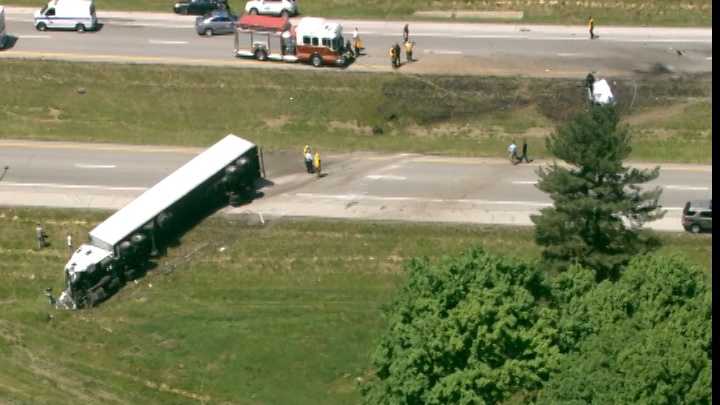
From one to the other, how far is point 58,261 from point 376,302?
15124 mm

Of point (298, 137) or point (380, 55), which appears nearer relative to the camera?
point (298, 137)

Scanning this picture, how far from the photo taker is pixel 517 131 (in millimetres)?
81500

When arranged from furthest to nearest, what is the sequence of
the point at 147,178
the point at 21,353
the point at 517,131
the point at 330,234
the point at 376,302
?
the point at 517,131 < the point at 147,178 < the point at 330,234 < the point at 376,302 < the point at 21,353

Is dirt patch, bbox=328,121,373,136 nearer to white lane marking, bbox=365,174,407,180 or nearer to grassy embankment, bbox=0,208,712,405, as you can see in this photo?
white lane marking, bbox=365,174,407,180

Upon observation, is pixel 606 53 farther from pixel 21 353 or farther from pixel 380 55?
pixel 21 353

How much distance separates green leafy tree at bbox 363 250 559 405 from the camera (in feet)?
157

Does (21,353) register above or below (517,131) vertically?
below

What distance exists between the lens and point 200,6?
311ft

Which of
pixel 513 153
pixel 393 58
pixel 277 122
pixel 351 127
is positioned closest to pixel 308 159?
pixel 351 127

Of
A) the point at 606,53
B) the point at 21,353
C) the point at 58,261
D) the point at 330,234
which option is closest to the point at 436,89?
the point at 606,53

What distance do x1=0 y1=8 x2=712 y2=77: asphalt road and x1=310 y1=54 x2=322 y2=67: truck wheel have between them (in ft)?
1.74

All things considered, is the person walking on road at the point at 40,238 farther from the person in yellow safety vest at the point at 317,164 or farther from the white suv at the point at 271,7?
the white suv at the point at 271,7

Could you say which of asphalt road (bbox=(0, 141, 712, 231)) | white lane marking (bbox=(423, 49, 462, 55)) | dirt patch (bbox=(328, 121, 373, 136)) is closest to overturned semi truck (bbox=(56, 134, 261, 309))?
asphalt road (bbox=(0, 141, 712, 231))

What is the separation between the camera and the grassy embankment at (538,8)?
310 ft
